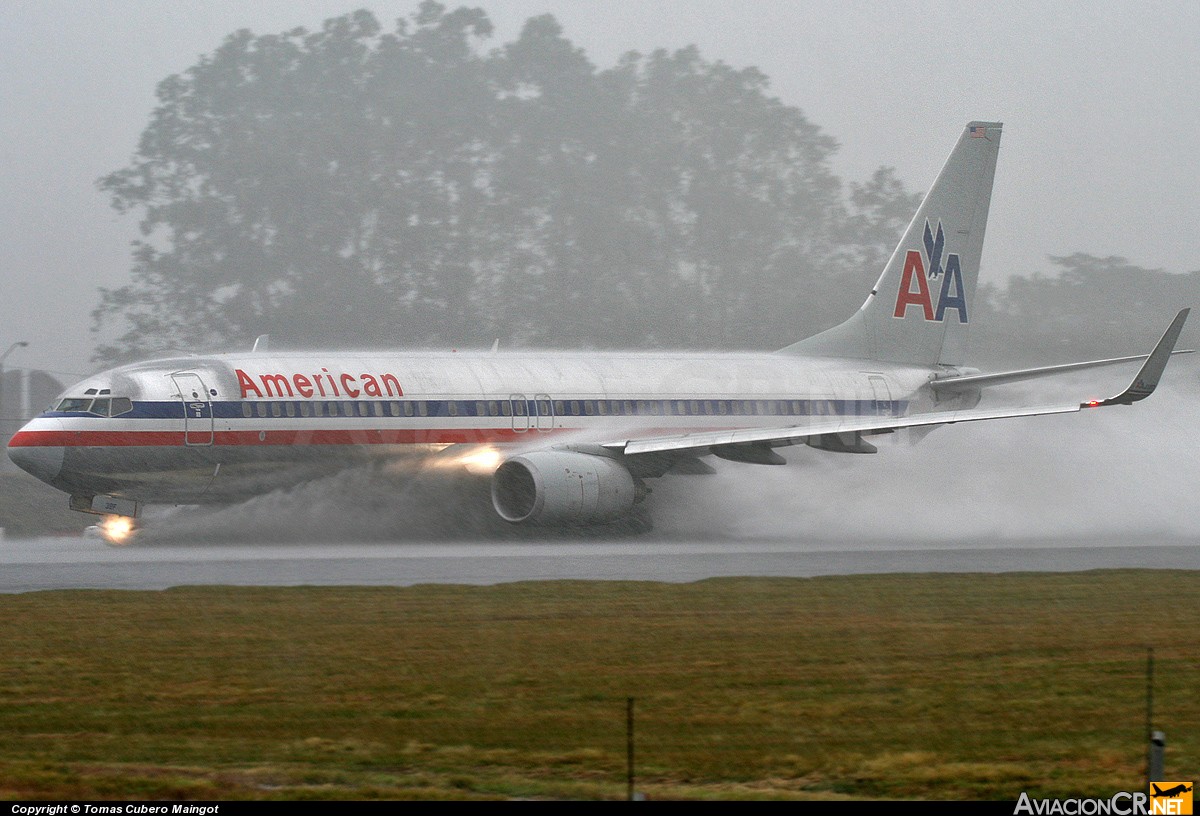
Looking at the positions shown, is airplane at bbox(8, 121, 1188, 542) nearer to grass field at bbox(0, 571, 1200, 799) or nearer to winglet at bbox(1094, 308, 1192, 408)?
winglet at bbox(1094, 308, 1192, 408)

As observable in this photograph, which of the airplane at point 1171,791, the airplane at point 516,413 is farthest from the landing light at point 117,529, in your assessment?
the airplane at point 1171,791

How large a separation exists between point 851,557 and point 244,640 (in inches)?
442

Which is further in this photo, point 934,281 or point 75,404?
point 934,281

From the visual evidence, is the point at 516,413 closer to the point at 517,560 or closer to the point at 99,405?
the point at 517,560

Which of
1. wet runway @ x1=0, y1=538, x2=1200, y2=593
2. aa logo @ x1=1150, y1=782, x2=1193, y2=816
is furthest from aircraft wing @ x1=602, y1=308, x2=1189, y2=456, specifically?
aa logo @ x1=1150, y1=782, x2=1193, y2=816

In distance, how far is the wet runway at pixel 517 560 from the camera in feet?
61.8

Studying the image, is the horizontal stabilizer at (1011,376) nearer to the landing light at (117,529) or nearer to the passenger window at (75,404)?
the landing light at (117,529)

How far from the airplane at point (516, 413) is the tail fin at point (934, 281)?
6 cm

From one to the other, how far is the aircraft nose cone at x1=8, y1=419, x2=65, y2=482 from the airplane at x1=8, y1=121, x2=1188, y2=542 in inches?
0.8

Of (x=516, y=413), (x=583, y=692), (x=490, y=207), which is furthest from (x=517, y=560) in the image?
(x=490, y=207)

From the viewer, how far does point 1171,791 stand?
755 cm

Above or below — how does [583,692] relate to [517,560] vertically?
below

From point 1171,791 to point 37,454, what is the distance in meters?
19.1

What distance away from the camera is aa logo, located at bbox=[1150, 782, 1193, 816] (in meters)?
7.11
